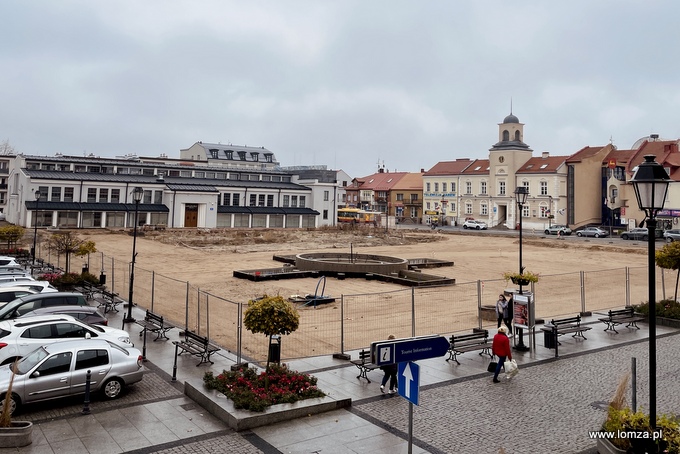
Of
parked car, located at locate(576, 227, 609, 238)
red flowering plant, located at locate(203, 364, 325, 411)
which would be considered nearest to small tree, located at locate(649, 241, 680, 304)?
red flowering plant, located at locate(203, 364, 325, 411)

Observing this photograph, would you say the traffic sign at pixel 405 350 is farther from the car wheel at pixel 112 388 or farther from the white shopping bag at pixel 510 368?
the car wheel at pixel 112 388

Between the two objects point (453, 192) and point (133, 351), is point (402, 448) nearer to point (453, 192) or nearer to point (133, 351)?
point (133, 351)

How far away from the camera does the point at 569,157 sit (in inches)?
3428

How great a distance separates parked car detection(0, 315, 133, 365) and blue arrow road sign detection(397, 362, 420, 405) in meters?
9.26

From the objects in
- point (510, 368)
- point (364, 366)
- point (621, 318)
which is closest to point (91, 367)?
point (364, 366)

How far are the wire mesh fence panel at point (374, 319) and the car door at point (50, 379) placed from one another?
8.78 m

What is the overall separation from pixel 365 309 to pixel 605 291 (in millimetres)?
16010

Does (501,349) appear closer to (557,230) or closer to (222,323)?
(222,323)

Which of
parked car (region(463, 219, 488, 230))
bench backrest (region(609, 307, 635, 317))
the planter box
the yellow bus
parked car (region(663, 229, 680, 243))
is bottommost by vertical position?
the planter box

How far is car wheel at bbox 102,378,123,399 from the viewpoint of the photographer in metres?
12.7

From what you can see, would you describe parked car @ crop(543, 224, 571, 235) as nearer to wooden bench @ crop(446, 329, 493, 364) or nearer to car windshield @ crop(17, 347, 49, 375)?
wooden bench @ crop(446, 329, 493, 364)

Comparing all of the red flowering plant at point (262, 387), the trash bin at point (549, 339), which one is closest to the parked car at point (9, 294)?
the red flowering plant at point (262, 387)

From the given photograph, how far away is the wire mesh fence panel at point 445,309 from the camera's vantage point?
71.0 feet

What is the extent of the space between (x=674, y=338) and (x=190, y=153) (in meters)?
107
